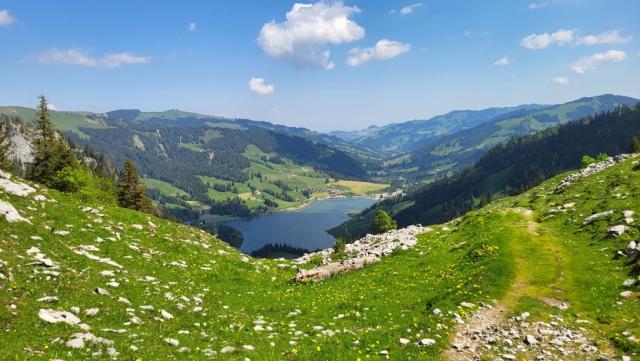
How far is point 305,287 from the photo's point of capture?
3334 cm

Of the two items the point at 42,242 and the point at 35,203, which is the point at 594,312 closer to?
the point at 42,242

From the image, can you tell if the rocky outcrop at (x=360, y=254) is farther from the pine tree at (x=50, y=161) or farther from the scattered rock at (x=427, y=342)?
the pine tree at (x=50, y=161)

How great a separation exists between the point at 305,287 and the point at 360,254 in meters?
11.0

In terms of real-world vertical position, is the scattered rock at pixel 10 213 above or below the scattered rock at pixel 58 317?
above

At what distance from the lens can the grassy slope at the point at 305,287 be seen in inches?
707

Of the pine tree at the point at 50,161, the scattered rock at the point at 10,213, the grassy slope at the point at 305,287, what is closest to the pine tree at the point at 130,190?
the pine tree at the point at 50,161

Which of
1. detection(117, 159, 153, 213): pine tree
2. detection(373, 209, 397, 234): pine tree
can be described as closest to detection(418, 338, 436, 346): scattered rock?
detection(373, 209, 397, 234): pine tree

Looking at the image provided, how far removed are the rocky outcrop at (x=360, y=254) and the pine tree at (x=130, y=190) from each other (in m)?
66.8

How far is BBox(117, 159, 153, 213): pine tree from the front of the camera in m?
97.1

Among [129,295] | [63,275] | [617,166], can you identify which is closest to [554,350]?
[129,295]

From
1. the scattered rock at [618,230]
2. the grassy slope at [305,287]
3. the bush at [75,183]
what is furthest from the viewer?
the bush at [75,183]

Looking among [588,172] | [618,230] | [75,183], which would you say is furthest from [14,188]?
[588,172]

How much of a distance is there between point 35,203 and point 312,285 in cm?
→ 2377

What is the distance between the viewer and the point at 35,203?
3225cm
